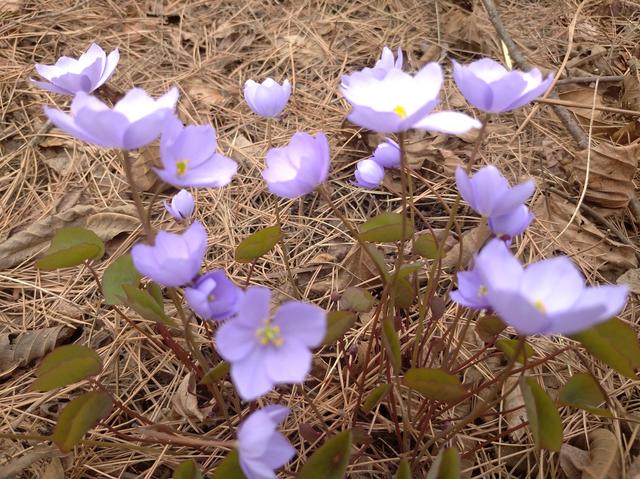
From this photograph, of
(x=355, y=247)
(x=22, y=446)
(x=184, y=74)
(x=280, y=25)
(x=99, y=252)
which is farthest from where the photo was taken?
(x=280, y=25)

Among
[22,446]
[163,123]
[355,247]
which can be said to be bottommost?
[22,446]

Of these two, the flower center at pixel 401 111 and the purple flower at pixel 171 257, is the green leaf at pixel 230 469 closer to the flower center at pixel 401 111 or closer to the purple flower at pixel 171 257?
the purple flower at pixel 171 257

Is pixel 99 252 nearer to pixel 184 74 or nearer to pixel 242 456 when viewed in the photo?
pixel 242 456

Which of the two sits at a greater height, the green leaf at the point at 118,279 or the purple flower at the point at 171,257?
the purple flower at the point at 171,257

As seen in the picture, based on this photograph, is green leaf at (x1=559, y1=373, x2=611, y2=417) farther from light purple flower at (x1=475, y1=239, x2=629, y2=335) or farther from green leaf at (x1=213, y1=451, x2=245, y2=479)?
green leaf at (x1=213, y1=451, x2=245, y2=479)

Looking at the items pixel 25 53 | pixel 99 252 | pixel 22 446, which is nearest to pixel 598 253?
pixel 99 252

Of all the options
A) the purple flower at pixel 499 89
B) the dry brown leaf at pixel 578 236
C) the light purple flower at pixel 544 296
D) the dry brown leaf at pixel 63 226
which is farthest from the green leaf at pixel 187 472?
the dry brown leaf at pixel 578 236
